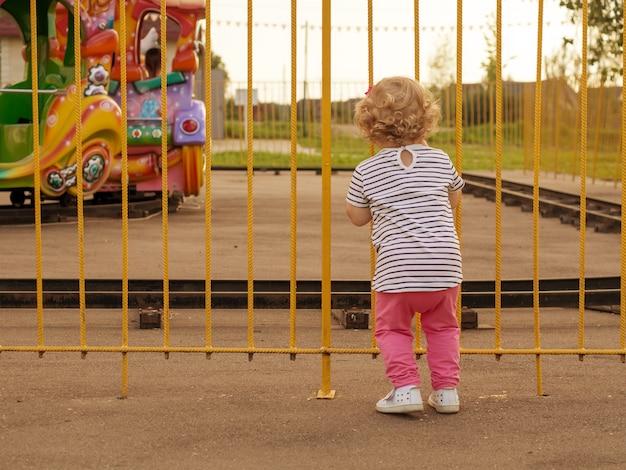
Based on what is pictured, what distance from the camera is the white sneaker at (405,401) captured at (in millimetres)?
4168

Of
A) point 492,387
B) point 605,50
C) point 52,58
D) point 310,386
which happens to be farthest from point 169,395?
point 605,50

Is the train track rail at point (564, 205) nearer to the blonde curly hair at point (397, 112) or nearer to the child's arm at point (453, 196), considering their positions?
the child's arm at point (453, 196)

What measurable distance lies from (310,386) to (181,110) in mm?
9609

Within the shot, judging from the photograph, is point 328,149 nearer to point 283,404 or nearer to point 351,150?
point 283,404

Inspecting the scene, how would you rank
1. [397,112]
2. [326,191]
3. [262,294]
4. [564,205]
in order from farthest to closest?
[564,205] < [262,294] < [326,191] < [397,112]

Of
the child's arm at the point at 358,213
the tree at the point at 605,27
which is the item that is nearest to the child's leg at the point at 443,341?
the child's arm at the point at 358,213

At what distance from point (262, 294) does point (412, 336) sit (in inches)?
87.5

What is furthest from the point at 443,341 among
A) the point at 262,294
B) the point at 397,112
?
the point at 262,294

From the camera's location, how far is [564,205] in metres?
14.4

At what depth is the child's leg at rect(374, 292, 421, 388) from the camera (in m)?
4.18

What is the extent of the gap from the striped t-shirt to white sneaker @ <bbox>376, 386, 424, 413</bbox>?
370 mm

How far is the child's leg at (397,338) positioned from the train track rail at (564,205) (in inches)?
327

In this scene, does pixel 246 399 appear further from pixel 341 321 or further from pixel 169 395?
pixel 341 321

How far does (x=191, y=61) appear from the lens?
14227 mm
